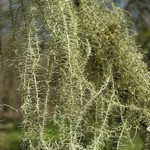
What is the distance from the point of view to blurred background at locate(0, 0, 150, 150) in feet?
2.97

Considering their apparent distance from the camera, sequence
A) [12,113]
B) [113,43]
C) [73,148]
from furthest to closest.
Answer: [12,113] < [113,43] < [73,148]

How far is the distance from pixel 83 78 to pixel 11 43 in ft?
0.53

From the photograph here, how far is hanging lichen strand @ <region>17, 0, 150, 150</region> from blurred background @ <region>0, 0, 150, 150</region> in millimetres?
41

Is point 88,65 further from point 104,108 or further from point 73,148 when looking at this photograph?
point 73,148

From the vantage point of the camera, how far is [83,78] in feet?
2.83

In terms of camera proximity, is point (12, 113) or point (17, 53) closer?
point (17, 53)

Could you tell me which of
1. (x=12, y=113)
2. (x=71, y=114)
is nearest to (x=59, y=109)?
(x=71, y=114)

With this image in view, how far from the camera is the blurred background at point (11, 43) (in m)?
0.91

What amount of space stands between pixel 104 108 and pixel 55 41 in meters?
0.16

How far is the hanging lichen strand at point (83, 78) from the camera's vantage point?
0.83 m

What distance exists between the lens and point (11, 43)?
894 millimetres

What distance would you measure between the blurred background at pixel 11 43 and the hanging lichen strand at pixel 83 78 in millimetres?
41

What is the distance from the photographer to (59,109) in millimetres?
843

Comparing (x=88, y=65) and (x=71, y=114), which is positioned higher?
(x=88, y=65)
